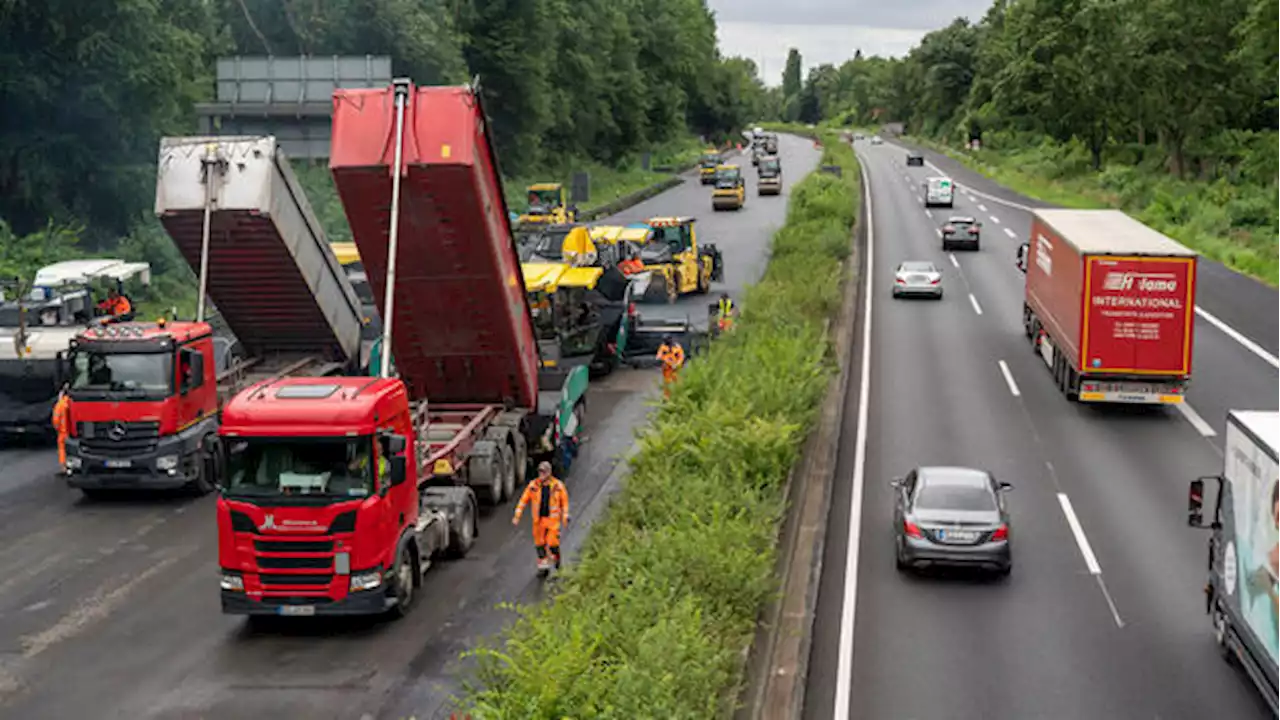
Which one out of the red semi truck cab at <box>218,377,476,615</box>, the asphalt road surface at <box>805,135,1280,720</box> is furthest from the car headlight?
the asphalt road surface at <box>805,135,1280,720</box>

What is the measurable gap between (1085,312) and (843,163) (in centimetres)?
7103

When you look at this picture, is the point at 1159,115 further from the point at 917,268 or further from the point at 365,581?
the point at 365,581

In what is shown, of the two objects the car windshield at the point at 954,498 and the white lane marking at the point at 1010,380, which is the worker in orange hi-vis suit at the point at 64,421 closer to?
the car windshield at the point at 954,498

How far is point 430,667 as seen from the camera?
15422 mm

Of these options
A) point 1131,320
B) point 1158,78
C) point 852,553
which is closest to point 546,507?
point 852,553

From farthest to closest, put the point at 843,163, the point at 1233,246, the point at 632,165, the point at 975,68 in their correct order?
the point at 975,68 → the point at 632,165 → the point at 843,163 → the point at 1233,246

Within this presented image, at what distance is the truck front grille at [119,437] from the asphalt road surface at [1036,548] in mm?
11036

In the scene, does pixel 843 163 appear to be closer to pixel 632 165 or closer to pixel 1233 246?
pixel 632 165

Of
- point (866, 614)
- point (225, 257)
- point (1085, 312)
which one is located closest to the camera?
point (866, 614)

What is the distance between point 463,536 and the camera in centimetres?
1941

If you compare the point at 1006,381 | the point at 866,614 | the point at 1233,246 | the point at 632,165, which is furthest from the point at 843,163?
the point at 866,614

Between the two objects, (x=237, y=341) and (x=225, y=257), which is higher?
(x=225, y=257)

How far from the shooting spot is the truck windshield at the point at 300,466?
15930 millimetres

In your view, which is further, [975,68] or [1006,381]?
[975,68]
